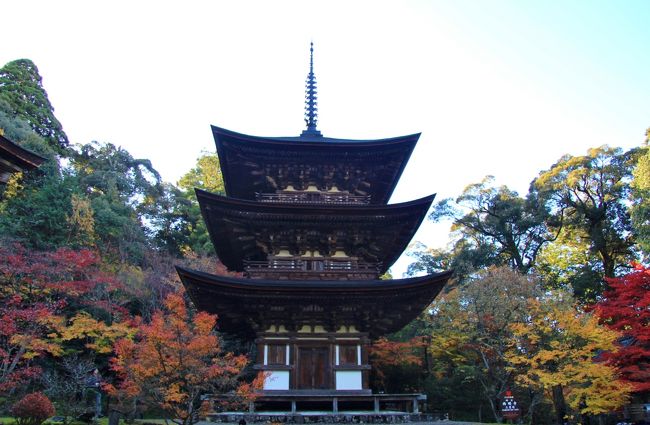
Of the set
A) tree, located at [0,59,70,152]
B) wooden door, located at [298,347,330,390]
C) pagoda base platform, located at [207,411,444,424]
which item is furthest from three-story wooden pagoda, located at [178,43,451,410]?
tree, located at [0,59,70,152]

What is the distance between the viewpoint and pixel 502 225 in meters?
41.9

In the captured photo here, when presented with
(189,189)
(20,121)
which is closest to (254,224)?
(20,121)

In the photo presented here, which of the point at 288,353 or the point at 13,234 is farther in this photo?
the point at 13,234

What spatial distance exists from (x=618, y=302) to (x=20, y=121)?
148ft

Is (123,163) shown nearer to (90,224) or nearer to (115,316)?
A: (90,224)

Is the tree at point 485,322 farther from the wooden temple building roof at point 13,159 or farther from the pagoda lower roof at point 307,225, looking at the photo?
the wooden temple building roof at point 13,159

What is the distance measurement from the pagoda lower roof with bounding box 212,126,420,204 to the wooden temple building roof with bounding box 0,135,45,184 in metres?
10.3

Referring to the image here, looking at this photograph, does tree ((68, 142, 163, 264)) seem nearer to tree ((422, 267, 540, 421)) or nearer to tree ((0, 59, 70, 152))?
tree ((0, 59, 70, 152))

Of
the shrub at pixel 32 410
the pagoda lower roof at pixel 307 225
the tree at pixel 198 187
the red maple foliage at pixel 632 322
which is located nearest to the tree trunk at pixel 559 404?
the red maple foliage at pixel 632 322

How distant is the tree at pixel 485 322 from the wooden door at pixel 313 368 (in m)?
10.8

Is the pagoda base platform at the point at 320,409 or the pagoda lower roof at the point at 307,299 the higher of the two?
the pagoda lower roof at the point at 307,299

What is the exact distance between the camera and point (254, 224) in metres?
17.5

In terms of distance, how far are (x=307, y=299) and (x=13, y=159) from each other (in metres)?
10.1

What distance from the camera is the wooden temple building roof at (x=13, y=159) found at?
738cm
